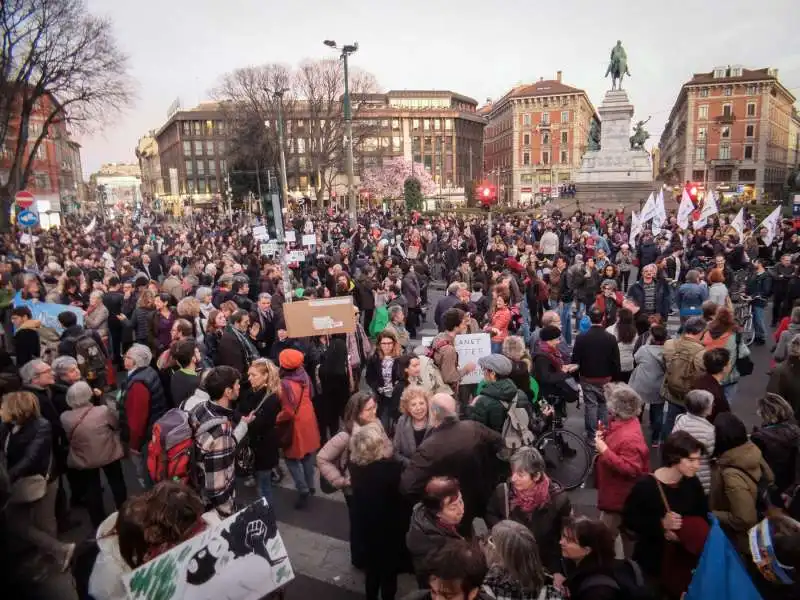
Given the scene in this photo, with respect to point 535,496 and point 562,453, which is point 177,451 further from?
point 562,453

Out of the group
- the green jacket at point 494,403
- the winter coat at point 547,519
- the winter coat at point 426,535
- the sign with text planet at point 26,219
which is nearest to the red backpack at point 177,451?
the winter coat at point 426,535

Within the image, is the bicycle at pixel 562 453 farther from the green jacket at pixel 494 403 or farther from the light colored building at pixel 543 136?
the light colored building at pixel 543 136

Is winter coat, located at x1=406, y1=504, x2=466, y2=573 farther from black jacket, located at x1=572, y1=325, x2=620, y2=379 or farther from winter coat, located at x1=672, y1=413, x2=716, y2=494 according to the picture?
black jacket, located at x1=572, y1=325, x2=620, y2=379

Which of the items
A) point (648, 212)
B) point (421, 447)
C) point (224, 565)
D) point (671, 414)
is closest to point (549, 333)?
point (671, 414)

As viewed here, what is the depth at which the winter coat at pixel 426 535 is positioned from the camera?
127 inches

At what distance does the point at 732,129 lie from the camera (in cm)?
7700

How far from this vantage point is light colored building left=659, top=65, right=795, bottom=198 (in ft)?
247

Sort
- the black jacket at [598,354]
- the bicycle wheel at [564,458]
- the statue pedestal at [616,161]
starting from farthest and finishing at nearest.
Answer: the statue pedestal at [616,161] < the black jacket at [598,354] < the bicycle wheel at [564,458]

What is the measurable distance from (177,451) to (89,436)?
124cm

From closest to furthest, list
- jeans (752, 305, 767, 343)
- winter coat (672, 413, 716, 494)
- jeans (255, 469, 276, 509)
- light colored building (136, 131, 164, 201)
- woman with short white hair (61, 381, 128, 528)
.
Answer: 1. winter coat (672, 413, 716, 494)
2. woman with short white hair (61, 381, 128, 528)
3. jeans (255, 469, 276, 509)
4. jeans (752, 305, 767, 343)
5. light colored building (136, 131, 164, 201)

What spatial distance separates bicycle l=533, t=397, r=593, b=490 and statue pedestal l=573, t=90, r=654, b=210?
33065mm

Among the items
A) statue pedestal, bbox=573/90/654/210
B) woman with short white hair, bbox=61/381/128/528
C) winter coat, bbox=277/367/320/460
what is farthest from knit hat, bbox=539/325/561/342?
statue pedestal, bbox=573/90/654/210

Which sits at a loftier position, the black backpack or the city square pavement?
the black backpack

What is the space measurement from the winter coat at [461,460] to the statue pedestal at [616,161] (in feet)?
116
